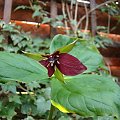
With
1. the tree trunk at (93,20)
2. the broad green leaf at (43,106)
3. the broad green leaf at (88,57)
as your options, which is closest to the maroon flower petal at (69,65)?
the broad green leaf at (88,57)

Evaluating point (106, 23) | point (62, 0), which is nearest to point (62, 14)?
point (62, 0)

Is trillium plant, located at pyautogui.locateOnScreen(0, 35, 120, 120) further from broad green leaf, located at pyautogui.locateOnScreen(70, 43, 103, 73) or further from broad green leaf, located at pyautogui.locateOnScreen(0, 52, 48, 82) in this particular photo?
broad green leaf, located at pyautogui.locateOnScreen(70, 43, 103, 73)

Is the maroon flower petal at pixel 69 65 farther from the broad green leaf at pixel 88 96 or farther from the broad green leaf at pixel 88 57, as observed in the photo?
the broad green leaf at pixel 88 57

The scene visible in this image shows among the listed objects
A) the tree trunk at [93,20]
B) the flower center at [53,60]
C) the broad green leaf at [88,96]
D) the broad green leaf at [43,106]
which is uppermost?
the tree trunk at [93,20]

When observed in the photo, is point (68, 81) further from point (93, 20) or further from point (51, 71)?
point (93, 20)

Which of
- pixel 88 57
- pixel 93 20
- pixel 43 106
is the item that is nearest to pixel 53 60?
pixel 88 57

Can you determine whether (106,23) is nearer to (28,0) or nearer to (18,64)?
(28,0)

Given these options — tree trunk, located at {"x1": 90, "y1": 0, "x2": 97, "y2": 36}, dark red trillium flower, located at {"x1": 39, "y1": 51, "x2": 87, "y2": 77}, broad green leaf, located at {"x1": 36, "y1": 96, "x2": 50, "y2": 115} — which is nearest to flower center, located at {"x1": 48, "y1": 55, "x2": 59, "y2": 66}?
dark red trillium flower, located at {"x1": 39, "y1": 51, "x2": 87, "y2": 77}
